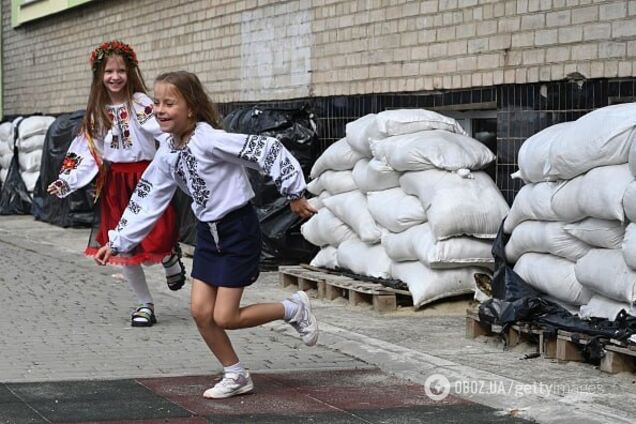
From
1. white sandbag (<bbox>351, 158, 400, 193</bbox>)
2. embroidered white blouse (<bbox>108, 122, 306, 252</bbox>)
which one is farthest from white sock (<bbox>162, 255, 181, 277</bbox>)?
embroidered white blouse (<bbox>108, 122, 306, 252</bbox>)

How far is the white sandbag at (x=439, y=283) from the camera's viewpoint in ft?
29.7

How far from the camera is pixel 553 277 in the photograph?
760 cm

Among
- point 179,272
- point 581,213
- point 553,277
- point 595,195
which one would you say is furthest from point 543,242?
point 179,272

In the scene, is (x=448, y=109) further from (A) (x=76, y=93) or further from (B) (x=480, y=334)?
(A) (x=76, y=93)

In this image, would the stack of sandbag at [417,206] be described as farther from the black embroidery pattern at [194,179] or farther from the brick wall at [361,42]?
the black embroidery pattern at [194,179]

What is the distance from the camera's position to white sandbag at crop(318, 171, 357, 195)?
10486 millimetres

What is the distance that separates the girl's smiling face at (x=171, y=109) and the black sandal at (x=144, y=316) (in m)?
2.57

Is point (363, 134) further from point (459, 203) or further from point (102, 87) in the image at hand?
point (102, 87)

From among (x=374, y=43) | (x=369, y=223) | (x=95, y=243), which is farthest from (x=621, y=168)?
(x=374, y=43)

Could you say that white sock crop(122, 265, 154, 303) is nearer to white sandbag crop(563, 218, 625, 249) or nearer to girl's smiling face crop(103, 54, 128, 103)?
girl's smiling face crop(103, 54, 128, 103)

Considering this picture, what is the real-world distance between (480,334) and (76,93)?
1425 centimetres

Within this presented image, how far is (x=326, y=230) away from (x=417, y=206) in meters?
1.46

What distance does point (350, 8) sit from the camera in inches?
487

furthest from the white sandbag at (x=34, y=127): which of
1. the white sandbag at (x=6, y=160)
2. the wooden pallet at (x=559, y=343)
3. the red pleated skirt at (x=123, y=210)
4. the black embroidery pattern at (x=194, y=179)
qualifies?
the black embroidery pattern at (x=194, y=179)
